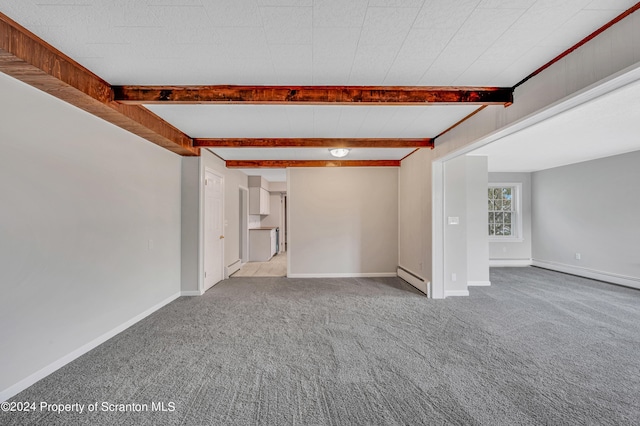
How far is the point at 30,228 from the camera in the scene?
209cm

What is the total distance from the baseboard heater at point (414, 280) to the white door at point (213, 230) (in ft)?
12.4

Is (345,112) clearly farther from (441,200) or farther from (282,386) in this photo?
(282,386)

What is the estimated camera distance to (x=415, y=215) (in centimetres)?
497

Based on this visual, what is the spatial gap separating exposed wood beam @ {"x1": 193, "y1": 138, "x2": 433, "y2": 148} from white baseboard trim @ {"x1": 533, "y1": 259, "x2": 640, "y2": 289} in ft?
15.5

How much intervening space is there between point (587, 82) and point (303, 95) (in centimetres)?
214

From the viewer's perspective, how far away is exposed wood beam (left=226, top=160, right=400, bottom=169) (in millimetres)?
5688

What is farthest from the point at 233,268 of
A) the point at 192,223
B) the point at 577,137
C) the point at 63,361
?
the point at 577,137

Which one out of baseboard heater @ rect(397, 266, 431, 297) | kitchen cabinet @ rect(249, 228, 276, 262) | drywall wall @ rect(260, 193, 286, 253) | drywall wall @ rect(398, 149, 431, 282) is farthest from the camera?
drywall wall @ rect(260, 193, 286, 253)

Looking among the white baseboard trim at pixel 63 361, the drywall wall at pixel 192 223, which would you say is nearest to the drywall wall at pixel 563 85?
the drywall wall at pixel 192 223

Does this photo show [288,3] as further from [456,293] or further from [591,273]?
[591,273]

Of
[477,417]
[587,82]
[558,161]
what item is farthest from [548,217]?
[477,417]

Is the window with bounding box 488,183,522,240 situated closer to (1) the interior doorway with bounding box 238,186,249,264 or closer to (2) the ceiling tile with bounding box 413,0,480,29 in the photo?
(2) the ceiling tile with bounding box 413,0,480,29

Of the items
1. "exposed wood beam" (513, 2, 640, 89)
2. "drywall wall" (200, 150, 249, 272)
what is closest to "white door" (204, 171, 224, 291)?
"drywall wall" (200, 150, 249, 272)

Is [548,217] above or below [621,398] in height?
above
